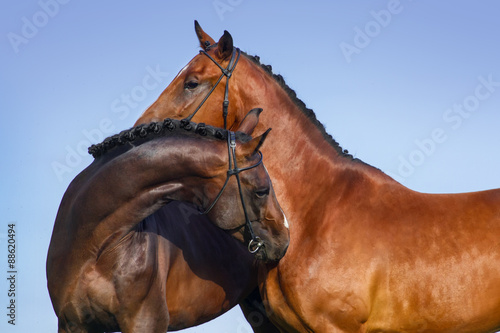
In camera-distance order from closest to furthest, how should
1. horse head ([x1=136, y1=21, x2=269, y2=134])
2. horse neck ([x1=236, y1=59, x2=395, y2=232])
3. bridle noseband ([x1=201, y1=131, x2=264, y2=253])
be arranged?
bridle noseband ([x1=201, y1=131, x2=264, y2=253]), horse neck ([x1=236, y1=59, x2=395, y2=232]), horse head ([x1=136, y1=21, x2=269, y2=134])

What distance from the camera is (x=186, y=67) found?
5.74 meters

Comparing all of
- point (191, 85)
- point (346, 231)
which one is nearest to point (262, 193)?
point (346, 231)

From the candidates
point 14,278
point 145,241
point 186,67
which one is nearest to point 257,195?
point 145,241

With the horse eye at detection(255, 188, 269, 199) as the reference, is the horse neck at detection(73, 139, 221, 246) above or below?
above

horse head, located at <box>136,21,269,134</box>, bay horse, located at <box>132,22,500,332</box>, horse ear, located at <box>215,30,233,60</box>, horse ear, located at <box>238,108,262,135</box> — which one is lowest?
bay horse, located at <box>132,22,500,332</box>

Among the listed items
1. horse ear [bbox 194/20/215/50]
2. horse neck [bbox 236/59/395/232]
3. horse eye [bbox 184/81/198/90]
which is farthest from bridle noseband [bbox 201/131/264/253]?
horse ear [bbox 194/20/215/50]

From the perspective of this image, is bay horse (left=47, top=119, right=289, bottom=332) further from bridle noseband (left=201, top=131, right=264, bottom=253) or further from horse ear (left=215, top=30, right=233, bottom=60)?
horse ear (left=215, top=30, right=233, bottom=60)

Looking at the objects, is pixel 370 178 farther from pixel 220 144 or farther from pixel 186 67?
pixel 186 67

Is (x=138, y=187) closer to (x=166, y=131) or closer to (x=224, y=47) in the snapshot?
(x=166, y=131)

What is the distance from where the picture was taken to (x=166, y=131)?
521 cm

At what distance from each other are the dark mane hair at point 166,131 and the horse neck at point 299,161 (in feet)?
1.51

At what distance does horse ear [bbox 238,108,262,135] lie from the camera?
535 cm

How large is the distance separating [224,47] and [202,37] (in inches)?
16.3

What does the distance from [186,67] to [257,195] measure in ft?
4.70
